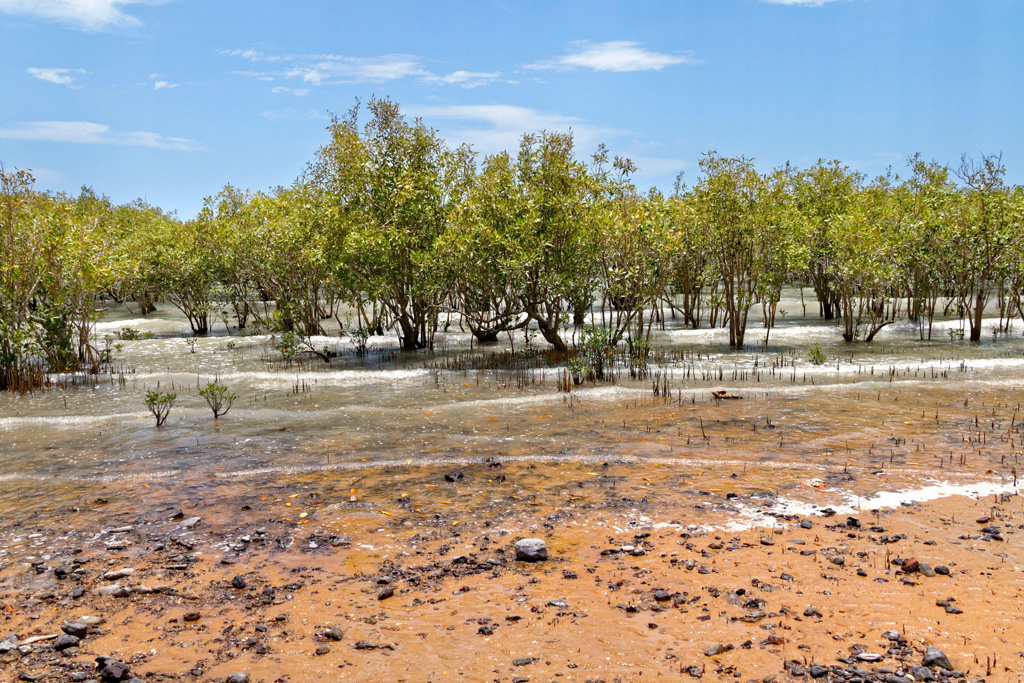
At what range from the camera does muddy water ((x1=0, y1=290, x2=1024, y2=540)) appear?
8.31 metres

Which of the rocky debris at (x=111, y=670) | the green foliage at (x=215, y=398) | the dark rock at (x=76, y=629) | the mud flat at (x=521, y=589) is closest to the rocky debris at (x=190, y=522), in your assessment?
the mud flat at (x=521, y=589)

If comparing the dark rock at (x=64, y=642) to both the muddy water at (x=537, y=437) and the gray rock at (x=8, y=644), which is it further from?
the muddy water at (x=537, y=437)

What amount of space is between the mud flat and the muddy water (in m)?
0.25

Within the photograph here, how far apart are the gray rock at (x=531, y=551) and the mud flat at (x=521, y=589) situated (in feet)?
0.36

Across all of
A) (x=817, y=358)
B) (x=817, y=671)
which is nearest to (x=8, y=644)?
(x=817, y=671)

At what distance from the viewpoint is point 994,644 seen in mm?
4727

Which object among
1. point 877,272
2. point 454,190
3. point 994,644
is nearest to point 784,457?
point 994,644

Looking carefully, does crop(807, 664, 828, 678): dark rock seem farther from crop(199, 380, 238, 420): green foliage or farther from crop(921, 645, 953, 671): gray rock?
crop(199, 380, 238, 420): green foliage

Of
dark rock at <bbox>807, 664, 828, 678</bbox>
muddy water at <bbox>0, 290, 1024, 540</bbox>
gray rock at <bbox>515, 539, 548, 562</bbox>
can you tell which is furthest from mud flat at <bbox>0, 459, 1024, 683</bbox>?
muddy water at <bbox>0, 290, 1024, 540</bbox>

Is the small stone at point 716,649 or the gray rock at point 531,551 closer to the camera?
the small stone at point 716,649

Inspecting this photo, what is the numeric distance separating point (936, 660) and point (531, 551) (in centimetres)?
314

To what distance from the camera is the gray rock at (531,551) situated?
21.0 feet

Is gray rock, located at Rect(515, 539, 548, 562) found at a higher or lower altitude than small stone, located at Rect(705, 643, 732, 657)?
higher

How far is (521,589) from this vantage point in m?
5.84
